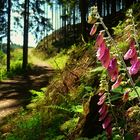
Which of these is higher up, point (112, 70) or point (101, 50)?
point (101, 50)

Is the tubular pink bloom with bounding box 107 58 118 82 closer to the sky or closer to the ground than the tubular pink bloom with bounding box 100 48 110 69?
closer to the ground

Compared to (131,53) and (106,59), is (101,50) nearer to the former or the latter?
(106,59)

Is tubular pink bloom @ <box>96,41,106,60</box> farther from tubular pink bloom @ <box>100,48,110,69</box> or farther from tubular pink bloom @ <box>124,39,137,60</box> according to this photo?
tubular pink bloom @ <box>124,39,137,60</box>

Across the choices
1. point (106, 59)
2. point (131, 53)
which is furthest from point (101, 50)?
point (131, 53)

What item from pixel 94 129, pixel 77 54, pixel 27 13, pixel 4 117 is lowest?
pixel 4 117

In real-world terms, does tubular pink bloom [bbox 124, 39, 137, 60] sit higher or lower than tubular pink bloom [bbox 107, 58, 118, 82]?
higher

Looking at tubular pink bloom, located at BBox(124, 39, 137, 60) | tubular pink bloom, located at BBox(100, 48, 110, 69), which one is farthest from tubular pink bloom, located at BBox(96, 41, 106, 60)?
tubular pink bloom, located at BBox(124, 39, 137, 60)

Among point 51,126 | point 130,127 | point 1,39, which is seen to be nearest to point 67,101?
point 51,126

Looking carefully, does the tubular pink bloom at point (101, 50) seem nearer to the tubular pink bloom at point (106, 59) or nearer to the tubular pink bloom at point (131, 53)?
the tubular pink bloom at point (106, 59)

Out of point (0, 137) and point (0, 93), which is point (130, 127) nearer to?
point (0, 137)

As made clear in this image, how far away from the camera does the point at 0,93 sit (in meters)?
A: 16.8

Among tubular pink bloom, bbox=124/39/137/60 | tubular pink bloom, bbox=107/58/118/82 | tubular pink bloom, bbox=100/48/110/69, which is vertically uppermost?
tubular pink bloom, bbox=124/39/137/60

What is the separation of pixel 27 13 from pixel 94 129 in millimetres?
27739

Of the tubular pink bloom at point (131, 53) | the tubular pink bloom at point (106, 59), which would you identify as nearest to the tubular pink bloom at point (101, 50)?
the tubular pink bloom at point (106, 59)
